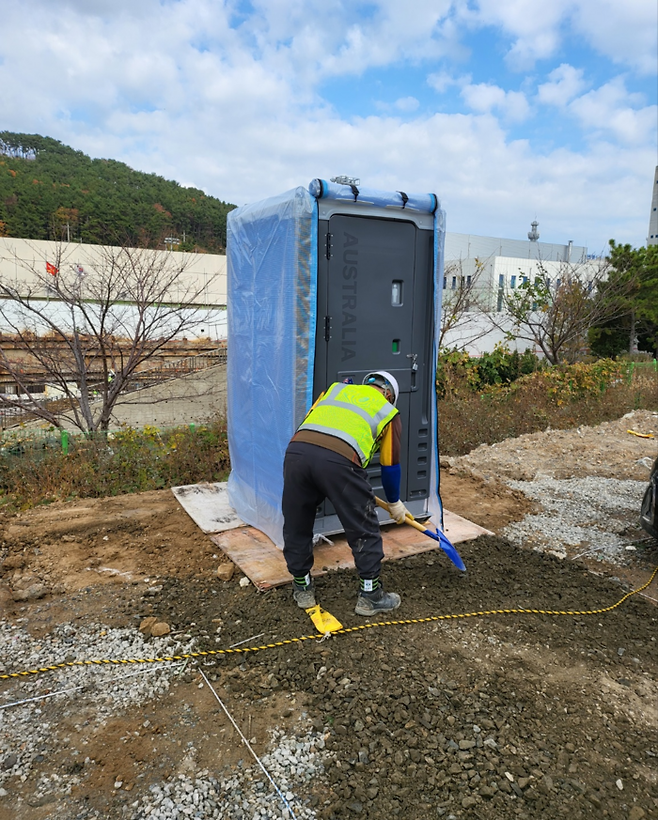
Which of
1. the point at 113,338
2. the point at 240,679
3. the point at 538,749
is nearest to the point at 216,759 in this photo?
the point at 240,679

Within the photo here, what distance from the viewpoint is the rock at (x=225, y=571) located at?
3637 mm

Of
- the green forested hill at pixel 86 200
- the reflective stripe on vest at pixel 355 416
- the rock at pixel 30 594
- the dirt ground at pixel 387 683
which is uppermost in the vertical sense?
the green forested hill at pixel 86 200

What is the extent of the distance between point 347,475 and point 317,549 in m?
1.28

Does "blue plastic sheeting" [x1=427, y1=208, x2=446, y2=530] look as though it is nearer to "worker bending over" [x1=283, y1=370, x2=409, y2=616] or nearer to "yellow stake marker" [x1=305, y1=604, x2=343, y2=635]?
"worker bending over" [x1=283, y1=370, x2=409, y2=616]

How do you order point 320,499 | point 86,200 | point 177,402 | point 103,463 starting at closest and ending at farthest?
point 320,499, point 103,463, point 177,402, point 86,200

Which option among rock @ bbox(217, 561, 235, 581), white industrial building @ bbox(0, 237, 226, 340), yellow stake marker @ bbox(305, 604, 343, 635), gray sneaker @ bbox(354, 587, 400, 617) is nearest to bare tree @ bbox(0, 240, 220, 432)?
white industrial building @ bbox(0, 237, 226, 340)

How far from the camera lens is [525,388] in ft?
33.6

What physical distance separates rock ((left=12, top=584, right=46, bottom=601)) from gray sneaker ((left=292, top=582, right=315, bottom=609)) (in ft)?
5.21

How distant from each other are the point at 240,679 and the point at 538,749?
1358mm

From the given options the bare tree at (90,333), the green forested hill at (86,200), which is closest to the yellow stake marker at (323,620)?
the bare tree at (90,333)

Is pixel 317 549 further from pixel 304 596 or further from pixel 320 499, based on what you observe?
pixel 320 499

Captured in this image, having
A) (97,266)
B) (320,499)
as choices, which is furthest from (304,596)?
(97,266)

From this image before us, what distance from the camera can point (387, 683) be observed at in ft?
8.55

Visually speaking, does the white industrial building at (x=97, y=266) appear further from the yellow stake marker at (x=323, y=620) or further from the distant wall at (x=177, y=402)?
the yellow stake marker at (x=323, y=620)
